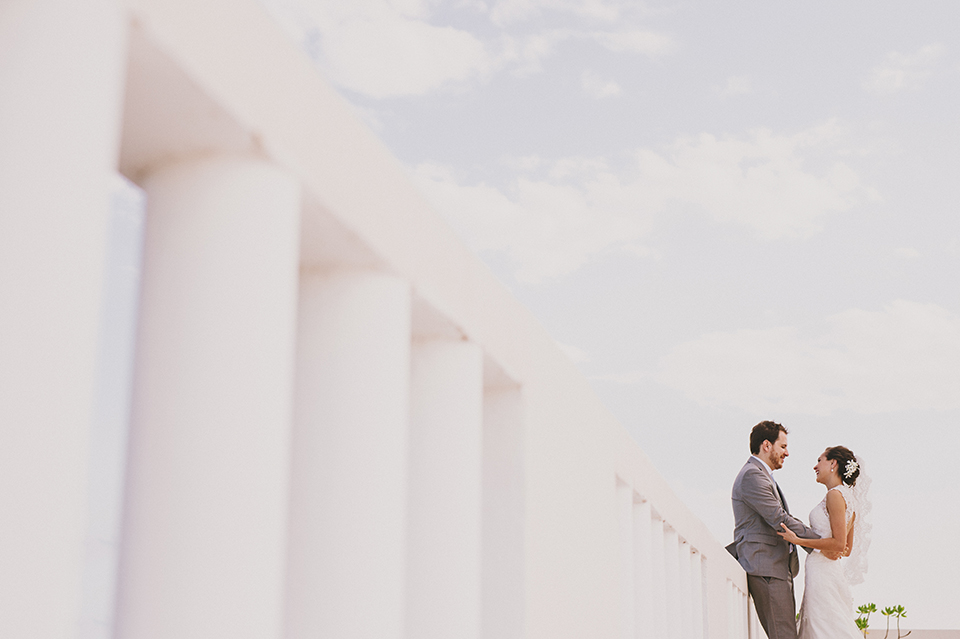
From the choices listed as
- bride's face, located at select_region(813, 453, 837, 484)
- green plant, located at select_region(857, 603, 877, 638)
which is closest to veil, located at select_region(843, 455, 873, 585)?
bride's face, located at select_region(813, 453, 837, 484)

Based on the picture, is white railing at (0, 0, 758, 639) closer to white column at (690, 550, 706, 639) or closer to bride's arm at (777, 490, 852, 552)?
white column at (690, 550, 706, 639)

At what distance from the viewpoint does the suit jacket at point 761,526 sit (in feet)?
15.9

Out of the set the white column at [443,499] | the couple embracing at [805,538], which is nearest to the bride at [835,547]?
the couple embracing at [805,538]

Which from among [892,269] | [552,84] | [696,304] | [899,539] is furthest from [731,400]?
[899,539]

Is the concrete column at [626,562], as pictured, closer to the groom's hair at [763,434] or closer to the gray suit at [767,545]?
the gray suit at [767,545]

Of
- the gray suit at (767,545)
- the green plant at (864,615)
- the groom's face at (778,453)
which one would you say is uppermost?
the groom's face at (778,453)

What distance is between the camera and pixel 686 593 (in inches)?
143

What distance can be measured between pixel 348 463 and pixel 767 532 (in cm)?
464

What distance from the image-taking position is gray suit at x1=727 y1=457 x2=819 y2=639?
4852 millimetres

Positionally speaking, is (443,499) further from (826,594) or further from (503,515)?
(826,594)

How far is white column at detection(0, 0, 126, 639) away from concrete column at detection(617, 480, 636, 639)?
6.56 feet

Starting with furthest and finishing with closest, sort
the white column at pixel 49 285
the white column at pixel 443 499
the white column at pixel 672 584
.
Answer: the white column at pixel 672 584
the white column at pixel 443 499
the white column at pixel 49 285

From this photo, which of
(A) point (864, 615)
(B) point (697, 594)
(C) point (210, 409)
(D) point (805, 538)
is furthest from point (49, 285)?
(A) point (864, 615)

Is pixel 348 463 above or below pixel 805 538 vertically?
below
